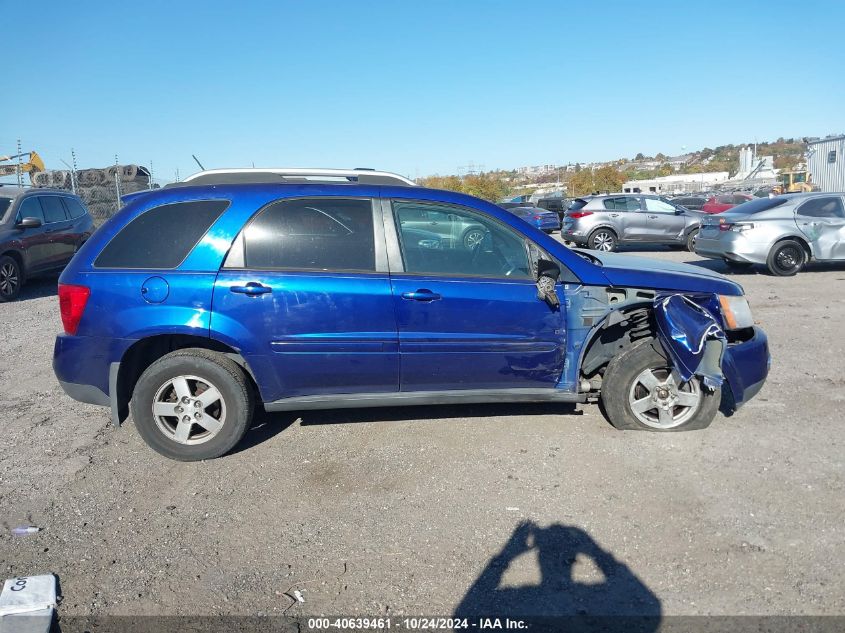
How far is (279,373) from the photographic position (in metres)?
4.11

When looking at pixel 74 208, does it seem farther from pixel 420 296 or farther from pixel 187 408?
pixel 420 296

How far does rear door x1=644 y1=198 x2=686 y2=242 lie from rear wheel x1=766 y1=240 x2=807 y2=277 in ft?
17.7

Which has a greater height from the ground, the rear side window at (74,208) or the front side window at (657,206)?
the rear side window at (74,208)

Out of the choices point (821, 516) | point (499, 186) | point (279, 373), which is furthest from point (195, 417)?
point (499, 186)

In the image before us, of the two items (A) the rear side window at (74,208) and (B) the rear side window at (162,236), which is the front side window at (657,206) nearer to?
(A) the rear side window at (74,208)

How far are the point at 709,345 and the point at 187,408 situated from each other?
3453mm

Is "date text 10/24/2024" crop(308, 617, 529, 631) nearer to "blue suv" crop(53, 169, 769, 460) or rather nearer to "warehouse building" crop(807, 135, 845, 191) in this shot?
"blue suv" crop(53, 169, 769, 460)

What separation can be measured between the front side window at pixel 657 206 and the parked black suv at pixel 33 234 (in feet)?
44.5

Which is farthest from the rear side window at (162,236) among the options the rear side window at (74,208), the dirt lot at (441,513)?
the rear side window at (74,208)

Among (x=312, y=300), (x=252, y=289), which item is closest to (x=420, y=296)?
(x=312, y=300)

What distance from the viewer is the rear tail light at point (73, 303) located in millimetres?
4070

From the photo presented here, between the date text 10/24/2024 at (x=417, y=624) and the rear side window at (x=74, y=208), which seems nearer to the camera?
the date text 10/24/2024 at (x=417, y=624)

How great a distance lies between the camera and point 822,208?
1150 cm

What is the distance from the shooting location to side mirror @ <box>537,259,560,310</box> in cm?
420
